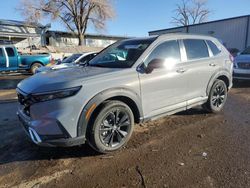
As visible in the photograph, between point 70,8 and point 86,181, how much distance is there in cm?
3734

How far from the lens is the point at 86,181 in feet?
10.1

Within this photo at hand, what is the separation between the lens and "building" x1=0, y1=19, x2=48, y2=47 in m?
28.4

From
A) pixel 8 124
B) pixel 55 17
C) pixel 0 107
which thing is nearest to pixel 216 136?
pixel 8 124

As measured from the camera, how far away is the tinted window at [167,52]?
13.9ft

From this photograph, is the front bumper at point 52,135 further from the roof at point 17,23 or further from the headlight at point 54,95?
the roof at point 17,23

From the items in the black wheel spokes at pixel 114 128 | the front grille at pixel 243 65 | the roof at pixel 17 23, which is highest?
the roof at pixel 17 23

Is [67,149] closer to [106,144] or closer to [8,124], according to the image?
[106,144]

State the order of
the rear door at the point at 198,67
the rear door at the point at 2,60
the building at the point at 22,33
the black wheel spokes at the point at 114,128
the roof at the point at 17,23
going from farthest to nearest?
1. the roof at the point at 17,23
2. the building at the point at 22,33
3. the rear door at the point at 2,60
4. the rear door at the point at 198,67
5. the black wheel spokes at the point at 114,128

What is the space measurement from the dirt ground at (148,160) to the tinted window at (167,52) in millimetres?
1405

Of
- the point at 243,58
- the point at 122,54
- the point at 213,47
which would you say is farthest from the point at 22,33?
the point at 213,47

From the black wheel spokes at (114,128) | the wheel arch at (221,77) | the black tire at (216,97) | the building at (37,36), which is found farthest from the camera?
the building at (37,36)

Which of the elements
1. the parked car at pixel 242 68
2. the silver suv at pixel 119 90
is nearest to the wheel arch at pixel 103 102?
the silver suv at pixel 119 90

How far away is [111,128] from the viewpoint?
377cm

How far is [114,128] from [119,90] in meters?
0.62
